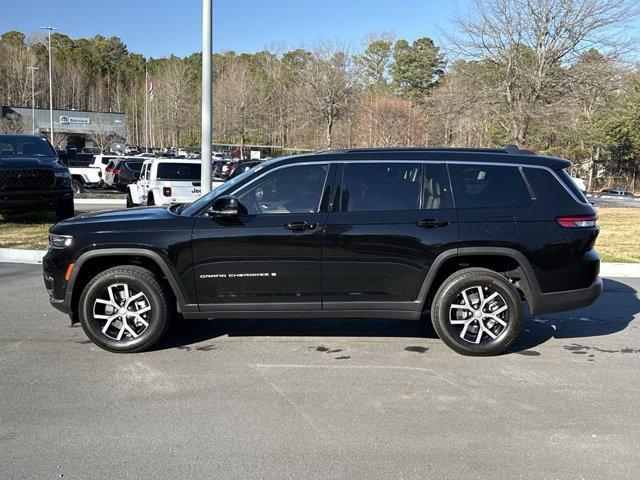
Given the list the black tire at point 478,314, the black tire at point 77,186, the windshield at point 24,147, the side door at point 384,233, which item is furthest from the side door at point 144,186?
the black tire at point 478,314

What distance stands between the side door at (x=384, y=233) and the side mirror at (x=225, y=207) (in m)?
0.82

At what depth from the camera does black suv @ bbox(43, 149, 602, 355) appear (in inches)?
208

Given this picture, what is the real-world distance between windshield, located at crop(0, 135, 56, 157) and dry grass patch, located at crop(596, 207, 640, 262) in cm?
1187

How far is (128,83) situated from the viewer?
97562 millimetres

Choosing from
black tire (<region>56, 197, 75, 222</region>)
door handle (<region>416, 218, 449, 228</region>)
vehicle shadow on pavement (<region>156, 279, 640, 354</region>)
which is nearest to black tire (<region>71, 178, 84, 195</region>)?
black tire (<region>56, 197, 75, 222</region>)

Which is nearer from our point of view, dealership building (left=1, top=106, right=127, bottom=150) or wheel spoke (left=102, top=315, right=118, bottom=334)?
wheel spoke (left=102, top=315, right=118, bottom=334)

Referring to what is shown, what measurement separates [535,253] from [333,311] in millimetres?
1882

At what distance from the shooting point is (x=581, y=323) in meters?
6.66

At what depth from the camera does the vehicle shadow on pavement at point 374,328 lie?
602 centimetres

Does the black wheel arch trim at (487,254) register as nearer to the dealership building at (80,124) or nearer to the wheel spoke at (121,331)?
the wheel spoke at (121,331)

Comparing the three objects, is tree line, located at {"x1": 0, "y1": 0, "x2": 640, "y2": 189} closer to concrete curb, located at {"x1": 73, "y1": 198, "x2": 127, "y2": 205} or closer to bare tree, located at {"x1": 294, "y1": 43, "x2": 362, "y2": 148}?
bare tree, located at {"x1": 294, "y1": 43, "x2": 362, "y2": 148}

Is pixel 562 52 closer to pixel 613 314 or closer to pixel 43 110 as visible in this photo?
pixel 613 314

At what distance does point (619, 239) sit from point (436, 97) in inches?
410

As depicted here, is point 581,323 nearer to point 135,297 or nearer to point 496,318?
point 496,318
